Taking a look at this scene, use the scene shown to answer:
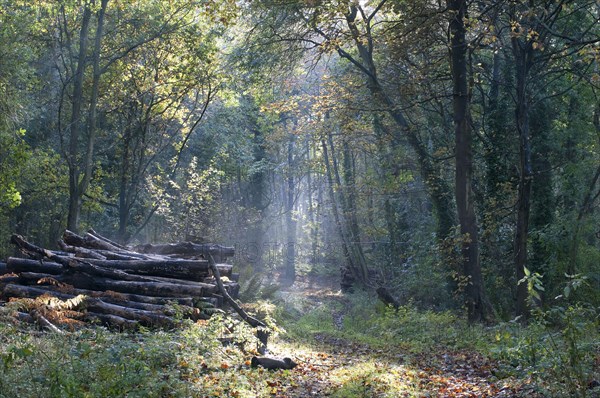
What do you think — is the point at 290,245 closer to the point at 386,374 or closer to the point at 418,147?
the point at 418,147

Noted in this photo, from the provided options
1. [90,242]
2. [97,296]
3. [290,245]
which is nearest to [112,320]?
[97,296]

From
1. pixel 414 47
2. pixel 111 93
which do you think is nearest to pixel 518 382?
pixel 414 47

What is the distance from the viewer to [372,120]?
25125 millimetres

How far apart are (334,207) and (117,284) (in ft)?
76.7

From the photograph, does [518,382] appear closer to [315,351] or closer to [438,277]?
[315,351]

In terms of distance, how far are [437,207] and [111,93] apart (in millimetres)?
14151

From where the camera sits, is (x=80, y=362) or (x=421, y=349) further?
(x=421, y=349)

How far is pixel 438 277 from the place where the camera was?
74.5 feet

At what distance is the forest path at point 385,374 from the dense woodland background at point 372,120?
344cm

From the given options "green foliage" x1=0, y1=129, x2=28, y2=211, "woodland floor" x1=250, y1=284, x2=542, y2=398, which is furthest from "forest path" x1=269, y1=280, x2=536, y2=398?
"green foliage" x1=0, y1=129, x2=28, y2=211

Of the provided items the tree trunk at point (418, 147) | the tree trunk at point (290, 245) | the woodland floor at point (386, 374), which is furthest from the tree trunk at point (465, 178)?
the tree trunk at point (290, 245)

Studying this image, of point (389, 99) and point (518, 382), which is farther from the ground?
point (389, 99)

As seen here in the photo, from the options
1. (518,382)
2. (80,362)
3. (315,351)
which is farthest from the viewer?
(315,351)

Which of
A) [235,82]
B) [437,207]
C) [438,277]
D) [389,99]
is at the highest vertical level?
[235,82]
